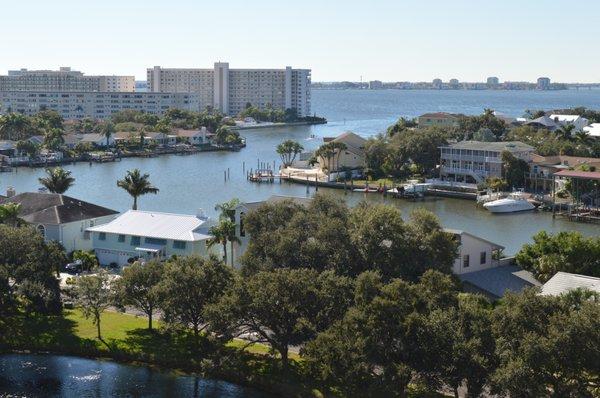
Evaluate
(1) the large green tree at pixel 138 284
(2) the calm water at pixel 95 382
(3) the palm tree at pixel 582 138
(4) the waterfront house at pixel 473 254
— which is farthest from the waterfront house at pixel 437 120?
(2) the calm water at pixel 95 382

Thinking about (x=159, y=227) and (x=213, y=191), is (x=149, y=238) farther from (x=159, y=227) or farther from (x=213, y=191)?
(x=213, y=191)

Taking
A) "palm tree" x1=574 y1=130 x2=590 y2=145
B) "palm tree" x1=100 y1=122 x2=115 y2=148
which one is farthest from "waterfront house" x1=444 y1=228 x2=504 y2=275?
"palm tree" x1=100 y1=122 x2=115 y2=148

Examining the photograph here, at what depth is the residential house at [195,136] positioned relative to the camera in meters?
126

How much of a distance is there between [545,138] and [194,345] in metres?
72.1

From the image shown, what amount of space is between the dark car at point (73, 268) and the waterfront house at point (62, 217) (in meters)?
2.93

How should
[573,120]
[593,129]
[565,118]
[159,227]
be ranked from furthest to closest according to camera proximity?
[565,118] < [573,120] < [593,129] < [159,227]

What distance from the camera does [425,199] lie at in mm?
74688

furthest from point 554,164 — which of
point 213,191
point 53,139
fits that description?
point 53,139

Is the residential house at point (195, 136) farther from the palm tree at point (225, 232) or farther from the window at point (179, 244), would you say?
the palm tree at point (225, 232)

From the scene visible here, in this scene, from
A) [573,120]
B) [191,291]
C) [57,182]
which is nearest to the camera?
[191,291]

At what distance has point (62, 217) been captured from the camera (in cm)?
4422

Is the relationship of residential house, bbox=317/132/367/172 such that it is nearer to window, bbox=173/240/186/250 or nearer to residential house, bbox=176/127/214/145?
residential house, bbox=176/127/214/145

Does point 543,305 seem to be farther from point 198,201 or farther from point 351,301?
point 198,201

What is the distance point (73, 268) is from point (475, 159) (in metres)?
47.8
